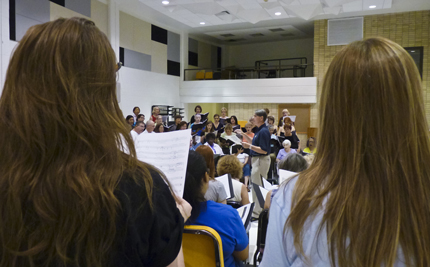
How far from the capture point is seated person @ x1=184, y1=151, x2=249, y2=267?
5.84ft

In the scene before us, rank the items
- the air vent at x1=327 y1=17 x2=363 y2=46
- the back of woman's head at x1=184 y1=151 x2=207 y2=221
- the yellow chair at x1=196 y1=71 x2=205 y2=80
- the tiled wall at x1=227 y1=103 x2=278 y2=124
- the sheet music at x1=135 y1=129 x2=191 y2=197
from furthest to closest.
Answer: the yellow chair at x1=196 y1=71 x2=205 y2=80
the tiled wall at x1=227 y1=103 x2=278 y2=124
the air vent at x1=327 y1=17 x2=363 y2=46
the back of woman's head at x1=184 y1=151 x2=207 y2=221
the sheet music at x1=135 y1=129 x2=191 y2=197

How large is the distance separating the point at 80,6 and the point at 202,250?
9.74 metres

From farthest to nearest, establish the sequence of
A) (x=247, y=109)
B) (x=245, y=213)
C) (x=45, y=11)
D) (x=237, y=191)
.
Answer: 1. (x=247, y=109)
2. (x=45, y=11)
3. (x=237, y=191)
4. (x=245, y=213)

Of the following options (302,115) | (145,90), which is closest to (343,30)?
(302,115)

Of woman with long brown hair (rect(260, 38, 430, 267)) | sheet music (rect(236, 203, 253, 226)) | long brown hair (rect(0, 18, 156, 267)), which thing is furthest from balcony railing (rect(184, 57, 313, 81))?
long brown hair (rect(0, 18, 156, 267))

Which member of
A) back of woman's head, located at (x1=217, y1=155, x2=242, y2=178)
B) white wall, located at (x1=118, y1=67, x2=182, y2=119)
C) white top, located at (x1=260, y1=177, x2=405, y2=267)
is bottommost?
back of woman's head, located at (x1=217, y1=155, x2=242, y2=178)

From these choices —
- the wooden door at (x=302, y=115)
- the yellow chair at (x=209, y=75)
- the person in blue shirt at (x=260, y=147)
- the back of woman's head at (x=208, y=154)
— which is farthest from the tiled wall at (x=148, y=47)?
the back of woman's head at (x=208, y=154)

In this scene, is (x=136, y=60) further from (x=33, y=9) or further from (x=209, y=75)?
(x=33, y=9)

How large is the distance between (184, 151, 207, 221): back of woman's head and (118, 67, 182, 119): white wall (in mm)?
9484

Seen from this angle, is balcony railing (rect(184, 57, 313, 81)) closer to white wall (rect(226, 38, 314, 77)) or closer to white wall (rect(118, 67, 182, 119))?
white wall (rect(226, 38, 314, 77))

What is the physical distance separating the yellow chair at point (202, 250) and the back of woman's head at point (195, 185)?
127 mm

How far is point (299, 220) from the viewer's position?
30.0 inches

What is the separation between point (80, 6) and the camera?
9727 mm

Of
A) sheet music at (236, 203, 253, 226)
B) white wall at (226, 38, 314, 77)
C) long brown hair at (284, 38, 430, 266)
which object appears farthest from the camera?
white wall at (226, 38, 314, 77)
